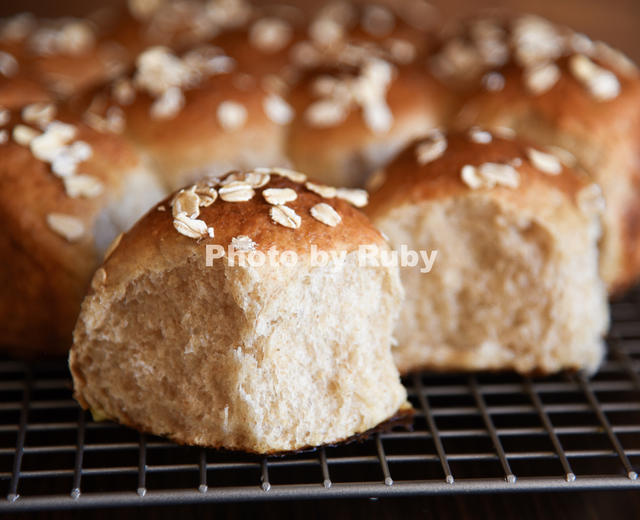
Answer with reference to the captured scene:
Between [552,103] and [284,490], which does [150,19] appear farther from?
[284,490]

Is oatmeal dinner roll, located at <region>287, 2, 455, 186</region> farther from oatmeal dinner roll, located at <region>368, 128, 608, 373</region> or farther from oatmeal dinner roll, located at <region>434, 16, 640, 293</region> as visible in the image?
oatmeal dinner roll, located at <region>368, 128, 608, 373</region>

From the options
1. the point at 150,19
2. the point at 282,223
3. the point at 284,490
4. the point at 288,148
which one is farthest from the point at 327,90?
the point at 284,490

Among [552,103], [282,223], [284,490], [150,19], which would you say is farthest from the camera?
[150,19]

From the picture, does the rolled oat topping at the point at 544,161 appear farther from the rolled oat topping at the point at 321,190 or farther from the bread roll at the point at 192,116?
the bread roll at the point at 192,116

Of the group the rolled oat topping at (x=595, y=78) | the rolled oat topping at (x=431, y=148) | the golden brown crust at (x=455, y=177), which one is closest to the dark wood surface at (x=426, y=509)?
the golden brown crust at (x=455, y=177)

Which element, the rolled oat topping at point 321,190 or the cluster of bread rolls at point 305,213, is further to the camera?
the rolled oat topping at point 321,190

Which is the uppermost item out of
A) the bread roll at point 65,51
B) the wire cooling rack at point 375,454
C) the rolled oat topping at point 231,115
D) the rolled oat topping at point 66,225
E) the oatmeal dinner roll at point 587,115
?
the oatmeal dinner roll at point 587,115

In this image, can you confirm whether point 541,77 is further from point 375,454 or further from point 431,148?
point 375,454
